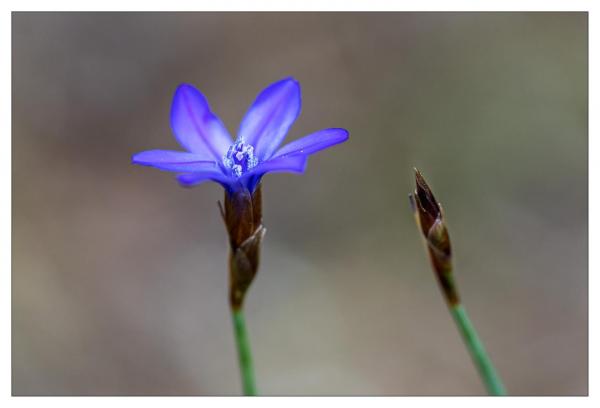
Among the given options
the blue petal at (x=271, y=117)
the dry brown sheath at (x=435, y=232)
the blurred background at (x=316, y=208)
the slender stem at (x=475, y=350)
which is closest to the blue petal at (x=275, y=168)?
the blue petal at (x=271, y=117)

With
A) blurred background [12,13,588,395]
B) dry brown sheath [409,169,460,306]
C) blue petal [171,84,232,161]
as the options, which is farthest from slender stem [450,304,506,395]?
blurred background [12,13,588,395]

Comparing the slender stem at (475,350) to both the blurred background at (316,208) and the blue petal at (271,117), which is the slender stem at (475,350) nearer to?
the blue petal at (271,117)

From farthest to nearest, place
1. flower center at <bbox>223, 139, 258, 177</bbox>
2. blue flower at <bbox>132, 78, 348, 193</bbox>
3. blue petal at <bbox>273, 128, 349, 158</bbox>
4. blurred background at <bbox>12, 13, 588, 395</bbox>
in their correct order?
1. blurred background at <bbox>12, 13, 588, 395</bbox>
2. flower center at <bbox>223, 139, 258, 177</bbox>
3. blue flower at <bbox>132, 78, 348, 193</bbox>
4. blue petal at <bbox>273, 128, 349, 158</bbox>

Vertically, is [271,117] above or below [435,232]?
above

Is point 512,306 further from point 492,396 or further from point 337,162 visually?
point 492,396

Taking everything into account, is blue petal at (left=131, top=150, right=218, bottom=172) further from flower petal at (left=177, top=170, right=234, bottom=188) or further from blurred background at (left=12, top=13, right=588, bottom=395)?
blurred background at (left=12, top=13, right=588, bottom=395)

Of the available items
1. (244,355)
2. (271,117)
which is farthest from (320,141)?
(244,355)

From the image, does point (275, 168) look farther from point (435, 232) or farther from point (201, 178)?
point (435, 232)

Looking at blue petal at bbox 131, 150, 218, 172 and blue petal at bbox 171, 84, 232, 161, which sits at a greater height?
blue petal at bbox 171, 84, 232, 161

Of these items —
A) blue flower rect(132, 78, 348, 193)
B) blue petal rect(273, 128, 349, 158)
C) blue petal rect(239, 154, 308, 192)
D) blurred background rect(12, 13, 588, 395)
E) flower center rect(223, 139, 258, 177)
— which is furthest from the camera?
blurred background rect(12, 13, 588, 395)
